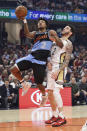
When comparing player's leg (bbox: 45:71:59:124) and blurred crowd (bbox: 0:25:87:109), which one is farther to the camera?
blurred crowd (bbox: 0:25:87:109)

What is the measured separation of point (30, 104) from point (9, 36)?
12.1 m

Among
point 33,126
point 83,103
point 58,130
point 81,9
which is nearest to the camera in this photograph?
point 58,130

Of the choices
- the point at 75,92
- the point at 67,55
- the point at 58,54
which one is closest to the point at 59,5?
the point at 75,92

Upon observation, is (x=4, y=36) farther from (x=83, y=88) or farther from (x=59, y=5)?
(x=83, y=88)

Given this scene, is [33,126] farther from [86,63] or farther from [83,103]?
[86,63]

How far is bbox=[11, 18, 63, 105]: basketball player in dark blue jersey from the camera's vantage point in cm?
627

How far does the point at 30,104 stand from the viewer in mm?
10805

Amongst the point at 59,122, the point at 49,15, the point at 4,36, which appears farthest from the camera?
the point at 4,36

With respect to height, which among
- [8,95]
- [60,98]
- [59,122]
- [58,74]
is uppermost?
[58,74]

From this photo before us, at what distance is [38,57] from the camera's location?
630 cm

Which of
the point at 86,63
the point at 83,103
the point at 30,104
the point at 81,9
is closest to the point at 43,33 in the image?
the point at 30,104

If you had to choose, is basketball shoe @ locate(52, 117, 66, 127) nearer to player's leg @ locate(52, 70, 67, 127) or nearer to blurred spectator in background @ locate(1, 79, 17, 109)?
player's leg @ locate(52, 70, 67, 127)

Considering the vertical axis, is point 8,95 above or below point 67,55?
below

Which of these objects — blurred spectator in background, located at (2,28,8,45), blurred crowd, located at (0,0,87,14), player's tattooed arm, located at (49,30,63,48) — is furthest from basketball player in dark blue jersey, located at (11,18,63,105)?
blurred spectator in background, located at (2,28,8,45)
